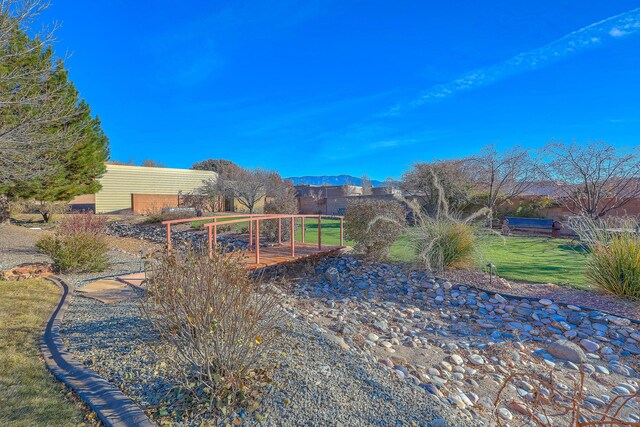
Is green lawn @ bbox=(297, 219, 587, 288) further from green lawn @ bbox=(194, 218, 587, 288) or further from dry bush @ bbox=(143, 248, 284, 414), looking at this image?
dry bush @ bbox=(143, 248, 284, 414)

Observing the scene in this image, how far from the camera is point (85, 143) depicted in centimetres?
1348

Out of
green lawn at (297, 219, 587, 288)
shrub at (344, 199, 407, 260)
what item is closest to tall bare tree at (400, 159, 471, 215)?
green lawn at (297, 219, 587, 288)

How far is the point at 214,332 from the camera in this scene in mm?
2320

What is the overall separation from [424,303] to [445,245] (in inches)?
63.9

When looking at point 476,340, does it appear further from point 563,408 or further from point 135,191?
point 135,191

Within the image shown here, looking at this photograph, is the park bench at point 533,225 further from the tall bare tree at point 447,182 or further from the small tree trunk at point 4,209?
the small tree trunk at point 4,209

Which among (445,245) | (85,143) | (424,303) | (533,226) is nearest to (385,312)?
(424,303)

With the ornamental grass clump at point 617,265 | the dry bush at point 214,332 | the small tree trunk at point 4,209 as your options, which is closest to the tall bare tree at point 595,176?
the ornamental grass clump at point 617,265

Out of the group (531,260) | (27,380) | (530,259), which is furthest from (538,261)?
(27,380)

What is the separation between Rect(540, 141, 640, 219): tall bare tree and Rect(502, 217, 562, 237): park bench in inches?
42.8

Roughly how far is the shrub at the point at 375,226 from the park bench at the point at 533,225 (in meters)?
7.64

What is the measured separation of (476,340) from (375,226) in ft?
12.2

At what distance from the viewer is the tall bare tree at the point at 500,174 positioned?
52.5 feet

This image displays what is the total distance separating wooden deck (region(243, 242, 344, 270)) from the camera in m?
6.62
